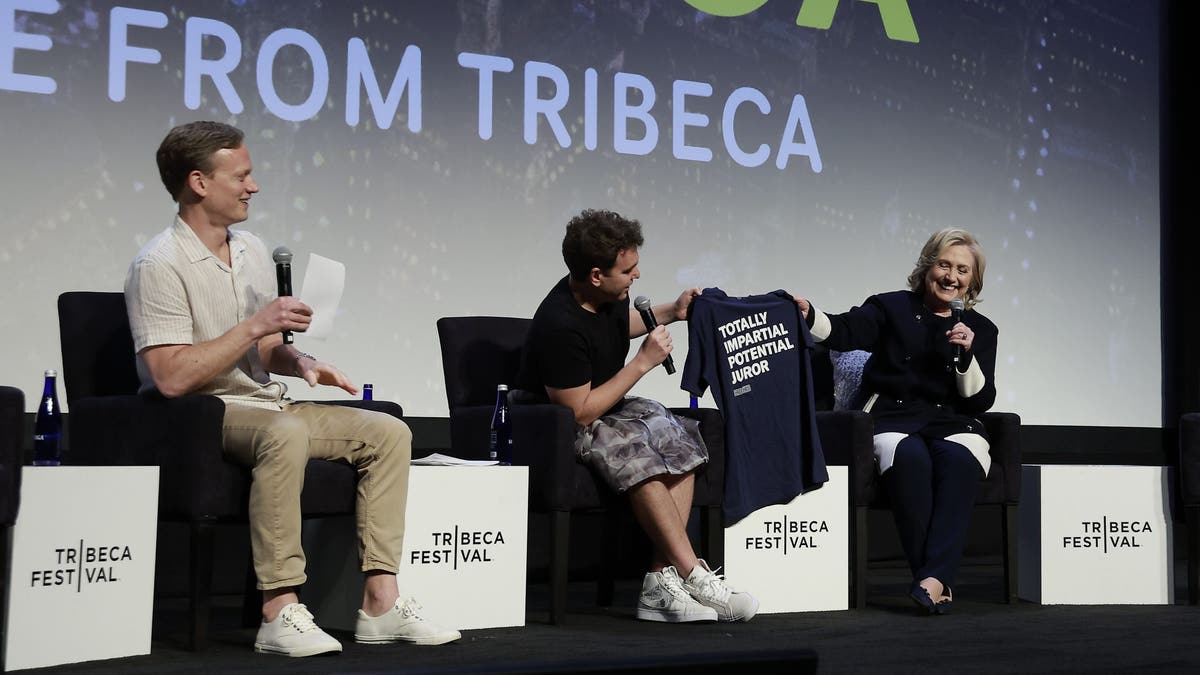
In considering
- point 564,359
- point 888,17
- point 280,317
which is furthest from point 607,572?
point 888,17

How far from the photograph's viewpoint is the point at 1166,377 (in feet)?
19.0

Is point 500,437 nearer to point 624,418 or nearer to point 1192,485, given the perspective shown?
point 624,418

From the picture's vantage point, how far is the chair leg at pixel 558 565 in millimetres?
3277

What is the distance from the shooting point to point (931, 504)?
12.1 ft

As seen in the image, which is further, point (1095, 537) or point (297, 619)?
point (1095, 537)

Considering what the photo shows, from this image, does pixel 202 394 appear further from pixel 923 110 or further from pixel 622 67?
pixel 923 110

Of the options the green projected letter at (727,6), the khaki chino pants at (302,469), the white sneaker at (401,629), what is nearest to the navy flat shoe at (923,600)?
the white sneaker at (401,629)

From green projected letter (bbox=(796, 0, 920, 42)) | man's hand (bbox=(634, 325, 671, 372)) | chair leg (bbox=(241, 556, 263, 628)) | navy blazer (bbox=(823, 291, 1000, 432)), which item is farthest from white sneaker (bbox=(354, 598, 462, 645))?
green projected letter (bbox=(796, 0, 920, 42))

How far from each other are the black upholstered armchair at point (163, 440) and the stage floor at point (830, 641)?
259 mm

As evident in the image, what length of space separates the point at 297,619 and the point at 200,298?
27.4 inches

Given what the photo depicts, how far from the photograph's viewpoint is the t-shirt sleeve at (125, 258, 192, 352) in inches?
106

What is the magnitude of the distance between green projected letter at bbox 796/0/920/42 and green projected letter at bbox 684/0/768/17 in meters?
0.23

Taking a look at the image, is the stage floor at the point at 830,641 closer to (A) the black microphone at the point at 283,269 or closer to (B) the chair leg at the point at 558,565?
(B) the chair leg at the point at 558,565

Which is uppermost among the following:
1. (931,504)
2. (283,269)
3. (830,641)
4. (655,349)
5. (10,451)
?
(283,269)
